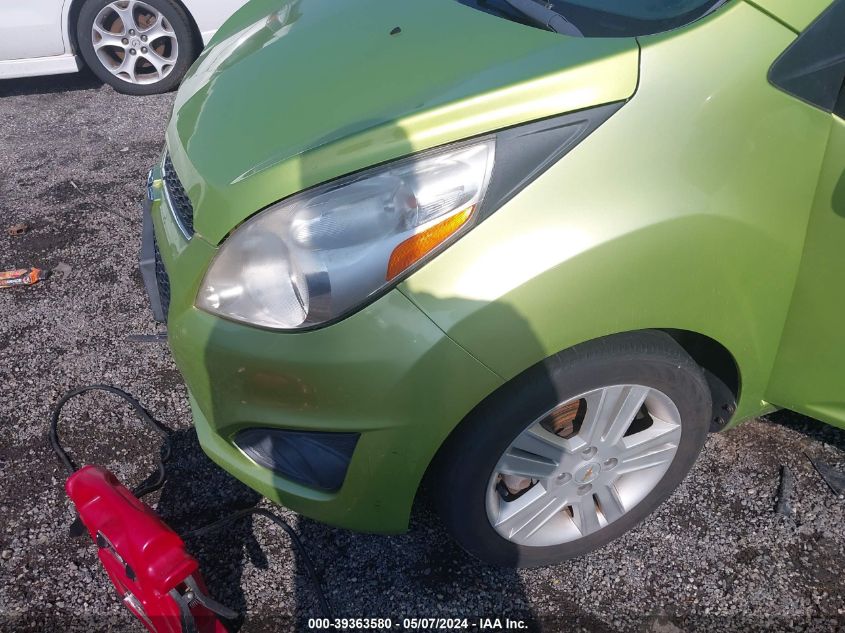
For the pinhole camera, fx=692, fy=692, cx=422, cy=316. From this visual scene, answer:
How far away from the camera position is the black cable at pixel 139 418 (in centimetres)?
222

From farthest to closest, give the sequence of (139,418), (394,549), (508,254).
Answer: (139,418) < (394,549) < (508,254)

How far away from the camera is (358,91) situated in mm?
1688

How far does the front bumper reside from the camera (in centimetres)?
141

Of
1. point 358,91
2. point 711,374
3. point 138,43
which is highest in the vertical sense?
point 358,91

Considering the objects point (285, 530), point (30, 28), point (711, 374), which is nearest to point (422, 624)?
point (285, 530)

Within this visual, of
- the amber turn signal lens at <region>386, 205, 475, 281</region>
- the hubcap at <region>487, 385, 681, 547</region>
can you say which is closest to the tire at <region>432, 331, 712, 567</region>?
the hubcap at <region>487, 385, 681, 547</region>

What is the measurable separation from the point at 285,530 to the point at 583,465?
91 centimetres

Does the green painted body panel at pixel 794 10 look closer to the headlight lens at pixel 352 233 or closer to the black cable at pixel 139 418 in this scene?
the headlight lens at pixel 352 233

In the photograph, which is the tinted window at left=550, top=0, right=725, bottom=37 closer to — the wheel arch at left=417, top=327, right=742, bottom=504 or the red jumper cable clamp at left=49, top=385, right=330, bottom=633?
the wheel arch at left=417, top=327, right=742, bottom=504

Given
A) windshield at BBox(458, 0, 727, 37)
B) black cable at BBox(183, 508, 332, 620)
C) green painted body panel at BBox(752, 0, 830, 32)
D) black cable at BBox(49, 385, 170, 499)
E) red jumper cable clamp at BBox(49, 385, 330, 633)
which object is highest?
green painted body panel at BBox(752, 0, 830, 32)

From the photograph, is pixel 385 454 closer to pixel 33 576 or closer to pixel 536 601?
pixel 536 601

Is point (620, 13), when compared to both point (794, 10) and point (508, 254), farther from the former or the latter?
point (508, 254)

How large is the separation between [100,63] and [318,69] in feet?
11.6

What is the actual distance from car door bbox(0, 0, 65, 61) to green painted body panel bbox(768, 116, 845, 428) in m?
4.69
